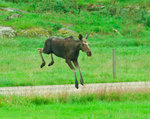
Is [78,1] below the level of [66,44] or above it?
below

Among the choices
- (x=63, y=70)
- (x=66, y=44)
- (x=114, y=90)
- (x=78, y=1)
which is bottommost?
(x=78, y=1)

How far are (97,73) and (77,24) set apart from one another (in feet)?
81.2

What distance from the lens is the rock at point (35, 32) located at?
38812 millimetres

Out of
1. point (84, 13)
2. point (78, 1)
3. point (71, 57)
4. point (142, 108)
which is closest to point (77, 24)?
point (84, 13)

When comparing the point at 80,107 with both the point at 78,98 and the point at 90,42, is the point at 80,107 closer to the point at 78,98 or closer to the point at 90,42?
the point at 78,98

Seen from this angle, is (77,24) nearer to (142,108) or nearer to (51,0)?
(51,0)

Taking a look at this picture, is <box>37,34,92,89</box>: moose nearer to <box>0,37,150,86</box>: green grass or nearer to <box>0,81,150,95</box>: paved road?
<box>0,81,150,95</box>: paved road

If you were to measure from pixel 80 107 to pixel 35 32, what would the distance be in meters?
28.4

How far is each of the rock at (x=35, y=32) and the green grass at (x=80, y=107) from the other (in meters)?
26.5

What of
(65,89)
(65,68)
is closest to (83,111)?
(65,89)

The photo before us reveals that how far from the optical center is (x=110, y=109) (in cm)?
1109

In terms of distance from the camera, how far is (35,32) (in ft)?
129

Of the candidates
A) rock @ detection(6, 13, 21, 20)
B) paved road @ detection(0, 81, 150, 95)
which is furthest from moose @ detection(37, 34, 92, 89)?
rock @ detection(6, 13, 21, 20)

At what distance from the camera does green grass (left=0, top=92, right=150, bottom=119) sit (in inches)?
405
